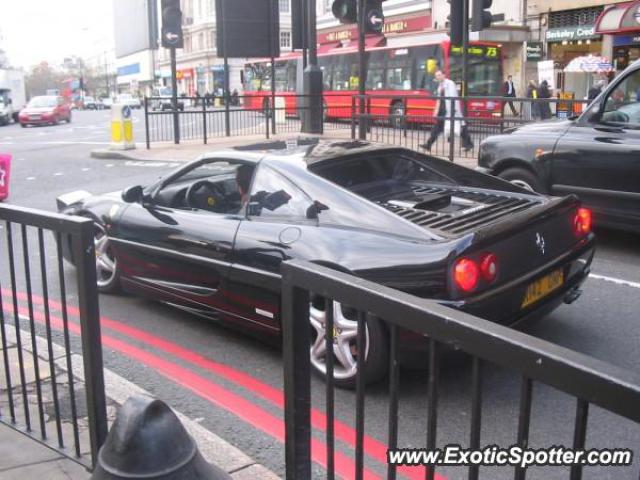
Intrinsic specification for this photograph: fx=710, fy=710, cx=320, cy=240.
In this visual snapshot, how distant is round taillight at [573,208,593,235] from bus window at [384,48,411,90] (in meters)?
21.8

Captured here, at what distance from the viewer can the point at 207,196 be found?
17.8ft

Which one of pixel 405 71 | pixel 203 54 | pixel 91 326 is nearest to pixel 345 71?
pixel 405 71

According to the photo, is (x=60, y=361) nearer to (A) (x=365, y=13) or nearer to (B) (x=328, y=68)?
(A) (x=365, y=13)

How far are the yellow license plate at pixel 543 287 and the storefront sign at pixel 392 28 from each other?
36.8 meters

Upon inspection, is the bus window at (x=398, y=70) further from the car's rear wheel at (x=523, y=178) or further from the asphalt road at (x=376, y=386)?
the asphalt road at (x=376, y=386)

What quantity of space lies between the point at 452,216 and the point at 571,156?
3460 millimetres

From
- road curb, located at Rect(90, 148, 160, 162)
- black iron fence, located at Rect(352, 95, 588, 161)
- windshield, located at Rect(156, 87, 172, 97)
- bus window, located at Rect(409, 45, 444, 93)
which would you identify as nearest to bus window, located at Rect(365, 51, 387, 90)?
bus window, located at Rect(409, 45, 444, 93)

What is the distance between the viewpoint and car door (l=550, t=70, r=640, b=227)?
22.1 ft

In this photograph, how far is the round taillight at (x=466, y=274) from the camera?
373 centimetres

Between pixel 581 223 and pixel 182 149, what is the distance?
14116 mm

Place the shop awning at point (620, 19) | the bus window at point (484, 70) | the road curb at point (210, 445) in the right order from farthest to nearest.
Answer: the bus window at point (484, 70) → the shop awning at point (620, 19) → the road curb at point (210, 445)

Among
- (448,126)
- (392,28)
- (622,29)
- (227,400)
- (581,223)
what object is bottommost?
(227,400)

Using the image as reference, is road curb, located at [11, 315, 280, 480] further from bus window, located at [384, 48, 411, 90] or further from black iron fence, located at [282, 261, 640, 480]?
bus window, located at [384, 48, 411, 90]

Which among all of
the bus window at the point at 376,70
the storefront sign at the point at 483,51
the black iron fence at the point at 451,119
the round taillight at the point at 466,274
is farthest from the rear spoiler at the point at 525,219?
the bus window at the point at 376,70
